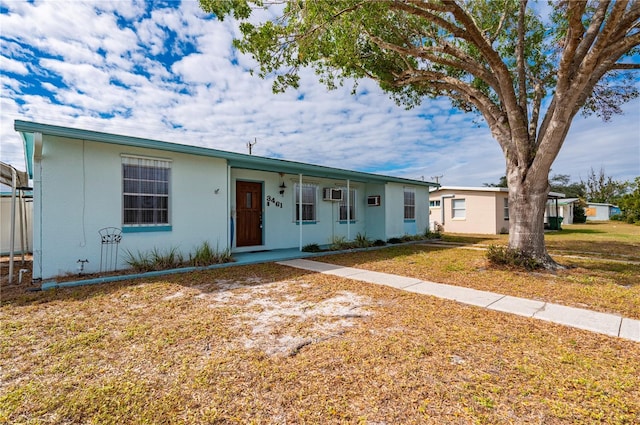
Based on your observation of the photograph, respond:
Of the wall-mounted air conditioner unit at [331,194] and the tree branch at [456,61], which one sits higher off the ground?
the tree branch at [456,61]

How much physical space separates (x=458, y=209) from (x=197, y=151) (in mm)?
17100

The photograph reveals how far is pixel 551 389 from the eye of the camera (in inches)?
93.0

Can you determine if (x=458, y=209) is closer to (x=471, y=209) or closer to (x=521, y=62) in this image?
(x=471, y=209)

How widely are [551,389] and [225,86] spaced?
11.2 meters

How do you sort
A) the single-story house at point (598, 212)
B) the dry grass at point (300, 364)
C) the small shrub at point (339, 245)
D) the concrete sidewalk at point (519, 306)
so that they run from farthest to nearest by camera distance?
1. the single-story house at point (598, 212)
2. the small shrub at point (339, 245)
3. the concrete sidewalk at point (519, 306)
4. the dry grass at point (300, 364)

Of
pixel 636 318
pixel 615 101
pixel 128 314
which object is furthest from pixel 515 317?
pixel 615 101

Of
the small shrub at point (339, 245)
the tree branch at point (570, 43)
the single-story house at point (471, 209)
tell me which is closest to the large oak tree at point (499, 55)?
the tree branch at point (570, 43)

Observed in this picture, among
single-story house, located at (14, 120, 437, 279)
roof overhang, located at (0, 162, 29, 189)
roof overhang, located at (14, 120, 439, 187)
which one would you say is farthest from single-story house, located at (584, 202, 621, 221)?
roof overhang, located at (0, 162, 29, 189)

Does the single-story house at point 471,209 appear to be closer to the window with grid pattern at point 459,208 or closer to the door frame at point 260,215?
the window with grid pattern at point 459,208

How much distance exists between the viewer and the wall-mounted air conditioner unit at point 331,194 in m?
11.4

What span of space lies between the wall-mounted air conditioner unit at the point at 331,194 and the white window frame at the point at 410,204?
4.04m

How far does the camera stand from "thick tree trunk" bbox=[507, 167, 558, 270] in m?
7.02

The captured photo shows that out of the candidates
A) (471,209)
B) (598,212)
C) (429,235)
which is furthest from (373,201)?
(598,212)

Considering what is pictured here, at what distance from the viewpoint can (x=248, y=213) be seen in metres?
9.63
